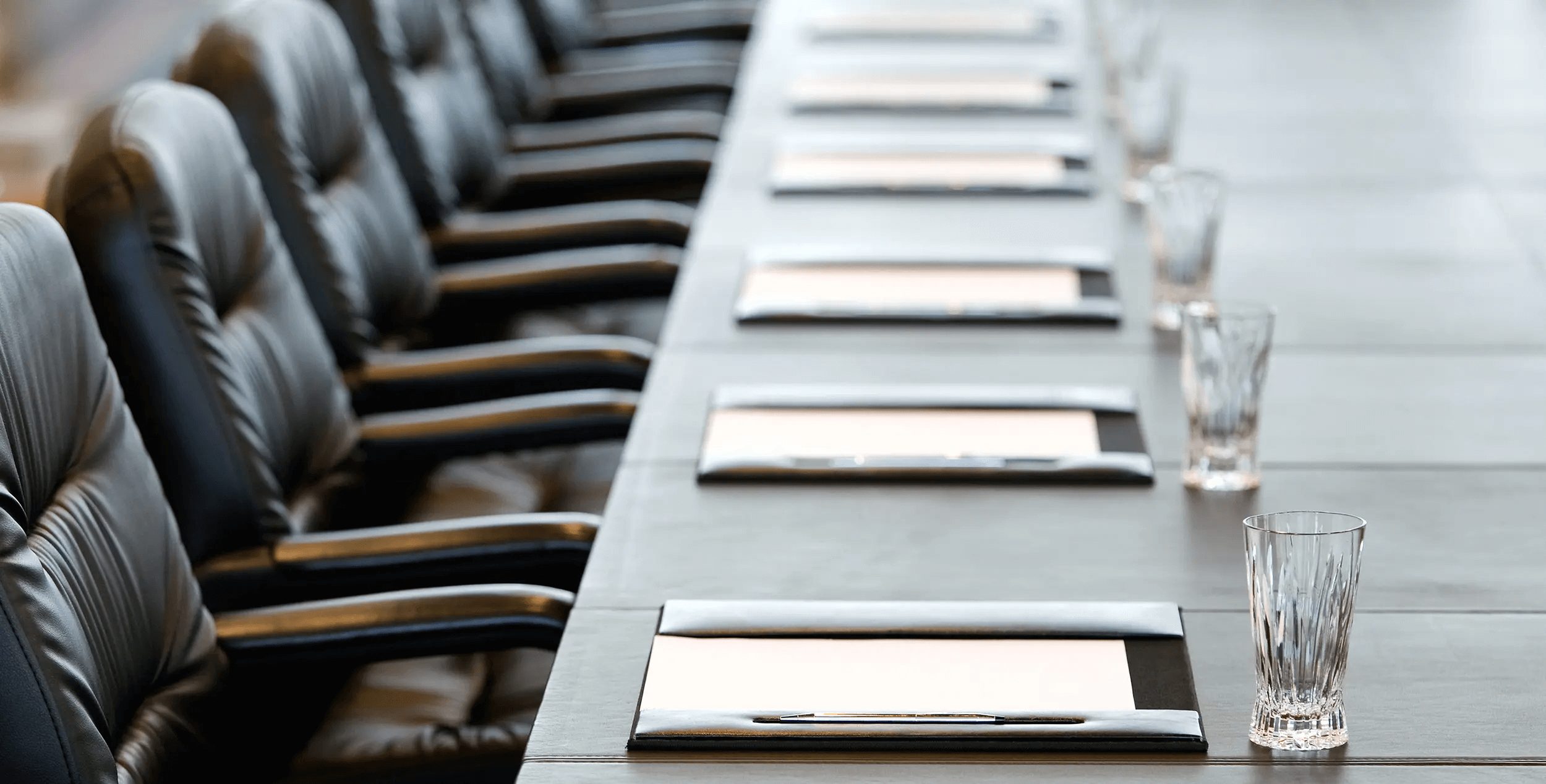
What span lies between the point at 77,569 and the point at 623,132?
2475mm

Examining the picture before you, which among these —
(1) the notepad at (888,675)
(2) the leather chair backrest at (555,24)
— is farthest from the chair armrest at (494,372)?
(2) the leather chair backrest at (555,24)

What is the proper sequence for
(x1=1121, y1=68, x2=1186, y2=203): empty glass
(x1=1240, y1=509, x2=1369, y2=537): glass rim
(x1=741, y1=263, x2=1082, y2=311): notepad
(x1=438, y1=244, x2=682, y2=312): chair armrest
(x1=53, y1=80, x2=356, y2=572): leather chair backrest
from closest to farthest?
(x1=1240, y1=509, x2=1369, y2=537): glass rim → (x1=53, y1=80, x2=356, y2=572): leather chair backrest → (x1=741, y1=263, x2=1082, y2=311): notepad → (x1=1121, y1=68, x2=1186, y2=203): empty glass → (x1=438, y1=244, x2=682, y2=312): chair armrest

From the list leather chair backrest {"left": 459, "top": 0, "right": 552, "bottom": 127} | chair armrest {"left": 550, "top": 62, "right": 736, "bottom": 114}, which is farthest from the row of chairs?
chair armrest {"left": 550, "top": 62, "right": 736, "bottom": 114}

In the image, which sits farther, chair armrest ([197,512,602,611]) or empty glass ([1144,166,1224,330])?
empty glass ([1144,166,1224,330])

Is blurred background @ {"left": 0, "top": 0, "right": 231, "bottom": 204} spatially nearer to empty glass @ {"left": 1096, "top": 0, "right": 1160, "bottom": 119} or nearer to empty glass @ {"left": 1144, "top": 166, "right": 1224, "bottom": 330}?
empty glass @ {"left": 1096, "top": 0, "right": 1160, "bottom": 119}

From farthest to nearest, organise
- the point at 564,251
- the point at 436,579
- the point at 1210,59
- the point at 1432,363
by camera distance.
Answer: the point at 1210,59
the point at 564,251
the point at 1432,363
the point at 436,579

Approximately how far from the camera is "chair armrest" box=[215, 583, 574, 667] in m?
1.74

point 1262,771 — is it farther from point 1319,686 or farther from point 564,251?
point 564,251

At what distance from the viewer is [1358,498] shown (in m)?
1.71

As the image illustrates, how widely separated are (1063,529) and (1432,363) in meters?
0.66

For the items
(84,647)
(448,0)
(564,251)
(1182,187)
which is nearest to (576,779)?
(84,647)

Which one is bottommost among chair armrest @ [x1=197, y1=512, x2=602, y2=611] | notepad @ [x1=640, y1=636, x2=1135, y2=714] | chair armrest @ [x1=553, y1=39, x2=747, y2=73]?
chair armrest @ [x1=553, y1=39, x2=747, y2=73]

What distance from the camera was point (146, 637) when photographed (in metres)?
1.60

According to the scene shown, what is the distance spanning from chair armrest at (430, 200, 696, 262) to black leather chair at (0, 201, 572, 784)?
1.26 m
